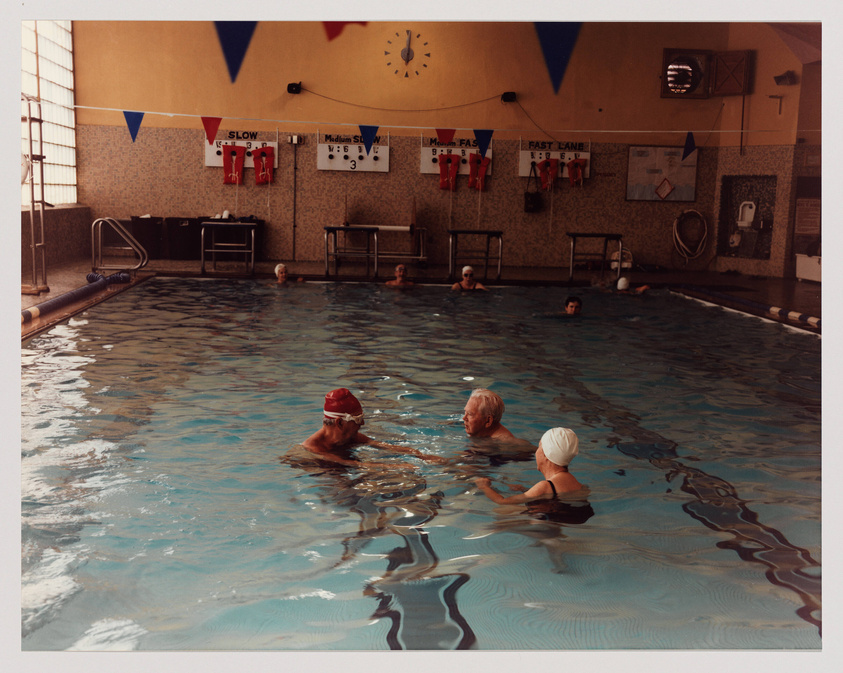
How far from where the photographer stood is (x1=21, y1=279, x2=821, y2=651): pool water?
9.57 feet

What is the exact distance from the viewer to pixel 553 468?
159 inches

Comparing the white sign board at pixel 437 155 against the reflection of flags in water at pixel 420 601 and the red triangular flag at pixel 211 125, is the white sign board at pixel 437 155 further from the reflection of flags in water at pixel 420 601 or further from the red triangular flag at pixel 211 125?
the reflection of flags in water at pixel 420 601

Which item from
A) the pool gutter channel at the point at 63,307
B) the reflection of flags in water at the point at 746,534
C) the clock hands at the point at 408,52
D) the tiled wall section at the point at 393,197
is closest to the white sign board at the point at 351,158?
the tiled wall section at the point at 393,197

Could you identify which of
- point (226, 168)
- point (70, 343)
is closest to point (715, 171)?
point (226, 168)

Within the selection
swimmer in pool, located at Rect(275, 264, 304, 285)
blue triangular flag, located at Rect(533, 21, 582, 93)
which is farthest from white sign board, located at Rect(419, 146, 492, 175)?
swimmer in pool, located at Rect(275, 264, 304, 285)

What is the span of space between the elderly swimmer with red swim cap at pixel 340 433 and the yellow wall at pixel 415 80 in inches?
463

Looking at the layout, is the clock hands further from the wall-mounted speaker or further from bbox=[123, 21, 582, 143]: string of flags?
the wall-mounted speaker

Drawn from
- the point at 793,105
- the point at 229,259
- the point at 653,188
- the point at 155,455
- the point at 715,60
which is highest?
the point at 715,60

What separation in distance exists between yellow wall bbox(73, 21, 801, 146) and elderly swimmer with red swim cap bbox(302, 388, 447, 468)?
38.6ft

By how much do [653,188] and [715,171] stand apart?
1.39 m

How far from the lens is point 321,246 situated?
15898 mm

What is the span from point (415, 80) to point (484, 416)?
12046mm

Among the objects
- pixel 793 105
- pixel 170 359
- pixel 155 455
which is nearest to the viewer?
pixel 155 455

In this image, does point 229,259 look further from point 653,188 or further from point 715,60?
point 715,60
